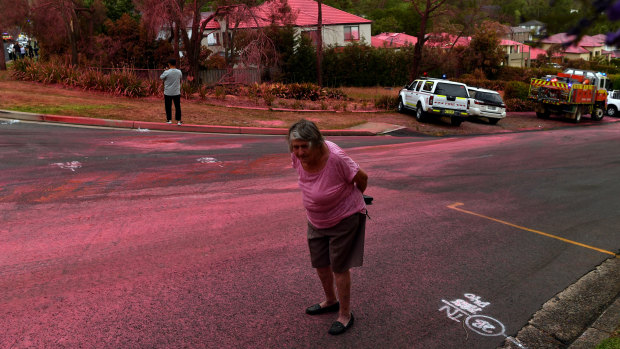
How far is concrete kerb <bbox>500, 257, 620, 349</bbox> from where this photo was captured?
428 centimetres

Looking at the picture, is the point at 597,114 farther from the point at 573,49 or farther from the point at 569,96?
the point at 573,49

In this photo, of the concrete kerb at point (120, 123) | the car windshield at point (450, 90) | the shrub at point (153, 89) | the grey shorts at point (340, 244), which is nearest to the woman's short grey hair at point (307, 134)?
the grey shorts at point (340, 244)

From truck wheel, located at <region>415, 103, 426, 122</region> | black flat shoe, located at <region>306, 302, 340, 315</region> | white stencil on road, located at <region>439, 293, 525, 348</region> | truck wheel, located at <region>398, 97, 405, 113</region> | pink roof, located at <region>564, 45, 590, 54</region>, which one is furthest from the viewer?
truck wheel, located at <region>398, 97, 405, 113</region>

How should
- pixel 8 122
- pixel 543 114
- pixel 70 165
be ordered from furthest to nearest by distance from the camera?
pixel 543 114, pixel 8 122, pixel 70 165

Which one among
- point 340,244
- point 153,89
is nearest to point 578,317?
point 340,244

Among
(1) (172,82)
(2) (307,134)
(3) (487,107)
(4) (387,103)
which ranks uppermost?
(1) (172,82)

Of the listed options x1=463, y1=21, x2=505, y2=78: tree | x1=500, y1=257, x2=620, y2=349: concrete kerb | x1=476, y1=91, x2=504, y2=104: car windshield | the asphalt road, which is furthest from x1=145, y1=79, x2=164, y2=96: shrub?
x1=463, y1=21, x2=505, y2=78: tree

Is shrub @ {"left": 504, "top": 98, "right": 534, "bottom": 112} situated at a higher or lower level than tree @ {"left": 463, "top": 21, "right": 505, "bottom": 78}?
lower

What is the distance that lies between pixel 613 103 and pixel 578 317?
31532 millimetres

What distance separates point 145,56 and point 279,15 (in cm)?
956

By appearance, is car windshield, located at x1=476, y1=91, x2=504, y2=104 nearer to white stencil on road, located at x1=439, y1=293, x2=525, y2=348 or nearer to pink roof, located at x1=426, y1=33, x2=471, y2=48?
white stencil on road, located at x1=439, y1=293, x2=525, y2=348

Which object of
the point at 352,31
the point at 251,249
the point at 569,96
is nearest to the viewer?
the point at 251,249

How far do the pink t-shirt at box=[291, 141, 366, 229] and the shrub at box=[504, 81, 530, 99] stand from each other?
29.6 meters

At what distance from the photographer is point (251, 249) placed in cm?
591
